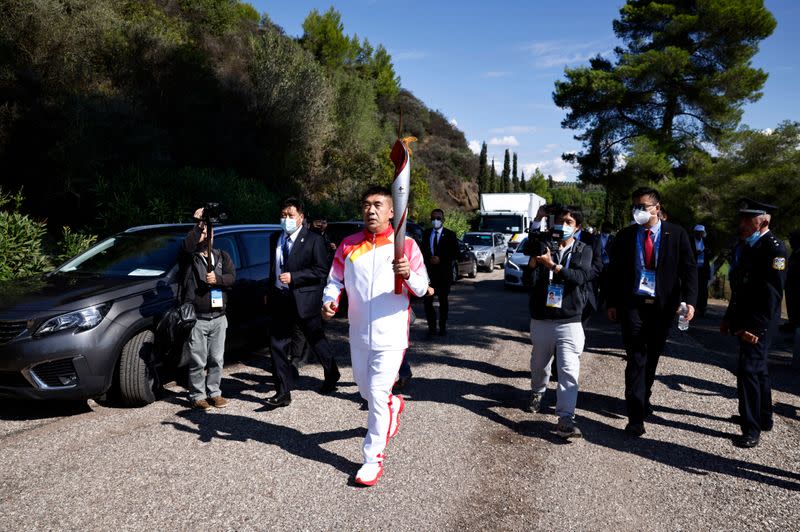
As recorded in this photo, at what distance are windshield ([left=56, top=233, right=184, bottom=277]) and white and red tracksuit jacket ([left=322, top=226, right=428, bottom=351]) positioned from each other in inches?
107

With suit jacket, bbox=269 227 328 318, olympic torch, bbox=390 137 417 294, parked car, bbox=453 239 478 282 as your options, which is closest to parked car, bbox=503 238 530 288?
parked car, bbox=453 239 478 282

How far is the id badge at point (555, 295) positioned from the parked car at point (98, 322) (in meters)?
3.48

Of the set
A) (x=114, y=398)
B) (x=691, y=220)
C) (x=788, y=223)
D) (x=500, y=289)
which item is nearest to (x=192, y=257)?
(x=114, y=398)

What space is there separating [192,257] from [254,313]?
1573mm

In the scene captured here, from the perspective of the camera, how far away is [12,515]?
3.16 m

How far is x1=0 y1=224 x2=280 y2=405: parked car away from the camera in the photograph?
4.41 metres

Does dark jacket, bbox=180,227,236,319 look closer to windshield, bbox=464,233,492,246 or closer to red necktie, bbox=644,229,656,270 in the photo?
red necktie, bbox=644,229,656,270

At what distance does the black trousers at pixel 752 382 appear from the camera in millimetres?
4449

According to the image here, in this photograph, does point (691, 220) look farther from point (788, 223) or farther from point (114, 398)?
point (114, 398)

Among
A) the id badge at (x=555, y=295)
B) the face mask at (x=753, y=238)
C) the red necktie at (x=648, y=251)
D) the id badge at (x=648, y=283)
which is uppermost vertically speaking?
the face mask at (x=753, y=238)

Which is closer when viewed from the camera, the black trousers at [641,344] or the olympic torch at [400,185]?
the olympic torch at [400,185]

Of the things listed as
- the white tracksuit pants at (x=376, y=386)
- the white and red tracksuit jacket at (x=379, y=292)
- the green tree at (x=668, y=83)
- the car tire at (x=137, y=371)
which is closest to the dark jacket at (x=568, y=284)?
the white and red tracksuit jacket at (x=379, y=292)

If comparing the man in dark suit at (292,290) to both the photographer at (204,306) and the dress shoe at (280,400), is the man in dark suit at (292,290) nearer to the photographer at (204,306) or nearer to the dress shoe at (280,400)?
the dress shoe at (280,400)

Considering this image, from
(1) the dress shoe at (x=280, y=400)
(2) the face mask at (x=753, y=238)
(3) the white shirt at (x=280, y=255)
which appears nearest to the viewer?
(2) the face mask at (x=753, y=238)
